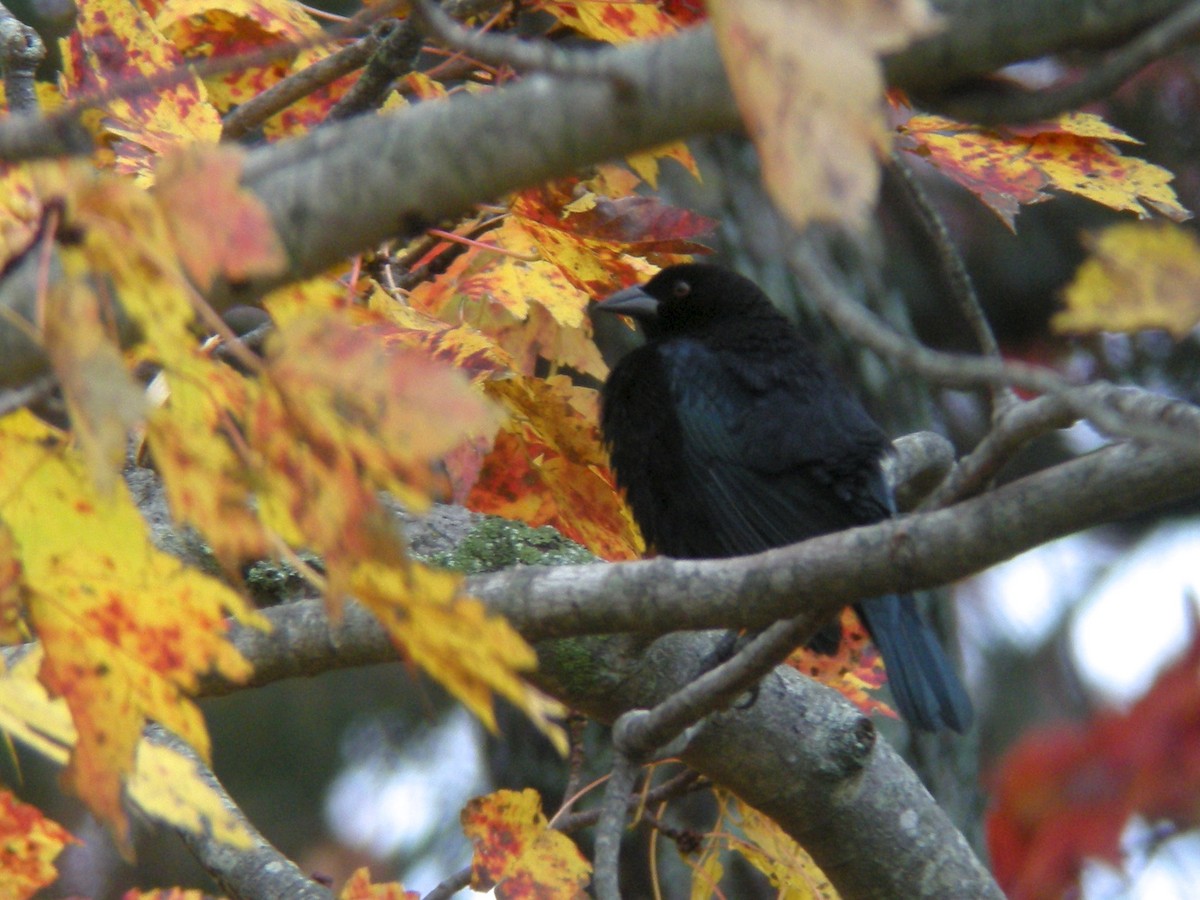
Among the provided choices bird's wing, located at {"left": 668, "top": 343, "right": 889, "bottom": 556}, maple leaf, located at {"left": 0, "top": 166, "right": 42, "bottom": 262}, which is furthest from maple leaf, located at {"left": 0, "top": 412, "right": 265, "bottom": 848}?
bird's wing, located at {"left": 668, "top": 343, "right": 889, "bottom": 556}

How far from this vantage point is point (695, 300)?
166 inches

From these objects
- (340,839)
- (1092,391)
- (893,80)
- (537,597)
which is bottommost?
(340,839)

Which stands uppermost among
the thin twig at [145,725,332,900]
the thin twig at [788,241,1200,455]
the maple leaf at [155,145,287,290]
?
the maple leaf at [155,145,287,290]

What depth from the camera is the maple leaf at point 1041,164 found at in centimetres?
244

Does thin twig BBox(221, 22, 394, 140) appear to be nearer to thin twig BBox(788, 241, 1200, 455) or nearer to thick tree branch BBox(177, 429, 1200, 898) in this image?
thick tree branch BBox(177, 429, 1200, 898)

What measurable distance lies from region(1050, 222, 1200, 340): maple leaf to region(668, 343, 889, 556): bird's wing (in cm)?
236

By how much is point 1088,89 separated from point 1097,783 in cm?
158

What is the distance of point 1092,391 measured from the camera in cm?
143

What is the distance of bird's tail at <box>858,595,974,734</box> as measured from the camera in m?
3.12

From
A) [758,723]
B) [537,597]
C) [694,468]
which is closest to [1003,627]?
[694,468]

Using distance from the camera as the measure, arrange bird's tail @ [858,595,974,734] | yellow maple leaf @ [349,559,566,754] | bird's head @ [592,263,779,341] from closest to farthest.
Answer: yellow maple leaf @ [349,559,566,754] → bird's tail @ [858,595,974,734] → bird's head @ [592,263,779,341]

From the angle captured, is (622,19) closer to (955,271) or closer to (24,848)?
(955,271)

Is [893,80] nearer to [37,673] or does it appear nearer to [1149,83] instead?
[37,673]

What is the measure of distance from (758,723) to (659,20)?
1351 mm
